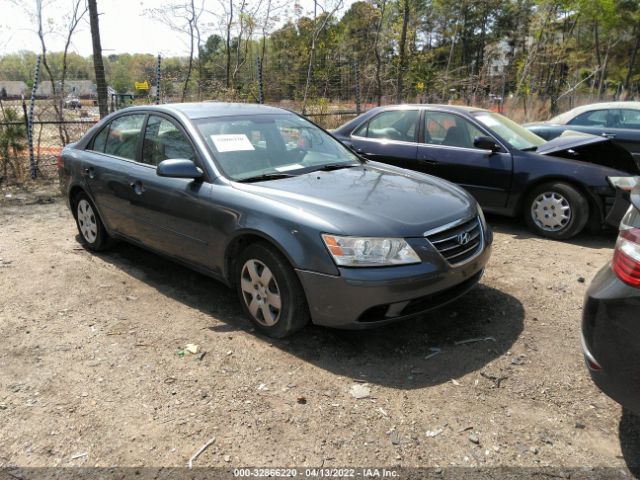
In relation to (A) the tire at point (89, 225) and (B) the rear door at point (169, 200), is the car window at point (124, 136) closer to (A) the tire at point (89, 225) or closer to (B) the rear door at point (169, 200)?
(B) the rear door at point (169, 200)

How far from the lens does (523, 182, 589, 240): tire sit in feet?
18.3

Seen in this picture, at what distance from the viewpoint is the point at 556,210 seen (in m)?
5.71

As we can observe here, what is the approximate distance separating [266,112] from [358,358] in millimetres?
2426

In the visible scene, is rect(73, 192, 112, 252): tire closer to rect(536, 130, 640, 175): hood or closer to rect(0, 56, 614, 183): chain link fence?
rect(0, 56, 614, 183): chain link fence

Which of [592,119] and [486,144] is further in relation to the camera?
[592,119]

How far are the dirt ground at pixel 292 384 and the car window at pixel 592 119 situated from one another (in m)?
5.68

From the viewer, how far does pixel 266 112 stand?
15.0 feet

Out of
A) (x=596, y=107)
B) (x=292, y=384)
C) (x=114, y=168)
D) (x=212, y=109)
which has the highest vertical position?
(x=596, y=107)

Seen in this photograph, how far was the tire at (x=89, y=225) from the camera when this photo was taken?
5.24m

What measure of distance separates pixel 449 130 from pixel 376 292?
4.01 metres

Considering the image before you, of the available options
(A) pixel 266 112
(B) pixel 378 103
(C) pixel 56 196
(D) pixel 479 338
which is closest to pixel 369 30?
(B) pixel 378 103

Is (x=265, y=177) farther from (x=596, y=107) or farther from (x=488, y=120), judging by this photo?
(x=596, y=107)

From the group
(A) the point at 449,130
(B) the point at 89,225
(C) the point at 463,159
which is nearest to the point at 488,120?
(A) the point at 449,130

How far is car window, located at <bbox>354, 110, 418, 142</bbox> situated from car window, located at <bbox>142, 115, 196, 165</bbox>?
3312mm
